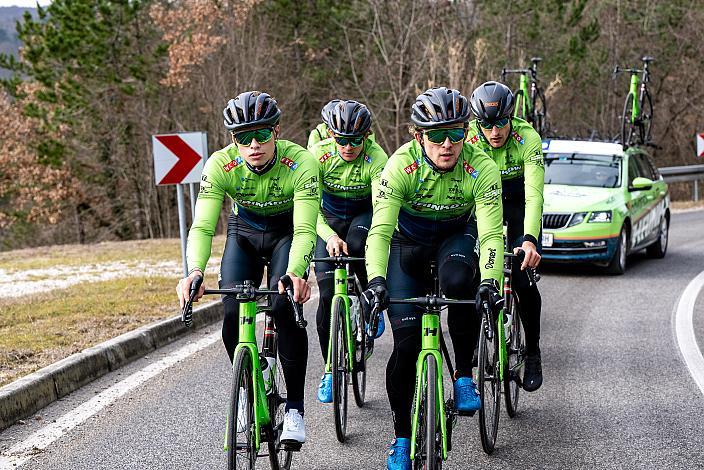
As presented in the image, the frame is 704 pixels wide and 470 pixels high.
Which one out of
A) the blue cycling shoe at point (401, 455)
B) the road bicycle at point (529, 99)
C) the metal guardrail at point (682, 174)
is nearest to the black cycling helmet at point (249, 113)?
the blue cycling shoe at point (401, 455)

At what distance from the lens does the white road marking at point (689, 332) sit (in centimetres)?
787

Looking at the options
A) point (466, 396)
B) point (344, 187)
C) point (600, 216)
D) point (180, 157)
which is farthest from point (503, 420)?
point (600, 216)

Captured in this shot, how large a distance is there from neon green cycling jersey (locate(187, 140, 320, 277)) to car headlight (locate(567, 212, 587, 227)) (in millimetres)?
8343

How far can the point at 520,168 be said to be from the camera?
7.18 meters

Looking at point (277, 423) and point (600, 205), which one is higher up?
point (600, 205)

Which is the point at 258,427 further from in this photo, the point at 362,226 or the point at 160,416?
the point at 362,226

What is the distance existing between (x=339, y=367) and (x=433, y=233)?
1433 mm

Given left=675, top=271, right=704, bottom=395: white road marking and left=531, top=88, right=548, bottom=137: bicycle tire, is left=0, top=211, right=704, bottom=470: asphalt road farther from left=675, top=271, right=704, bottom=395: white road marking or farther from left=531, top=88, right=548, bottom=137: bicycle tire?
left=531, top=88, right=548, bottom=137: bicycle tire

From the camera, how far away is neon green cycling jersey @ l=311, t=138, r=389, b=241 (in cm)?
715

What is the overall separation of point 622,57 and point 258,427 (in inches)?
1449

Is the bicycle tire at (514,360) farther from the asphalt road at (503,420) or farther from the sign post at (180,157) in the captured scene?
the sign post at (180,157)

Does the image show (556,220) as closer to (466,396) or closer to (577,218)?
(577,218)

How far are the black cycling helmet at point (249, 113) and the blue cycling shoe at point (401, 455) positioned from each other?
5.75 feet

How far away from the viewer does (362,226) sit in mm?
7285
